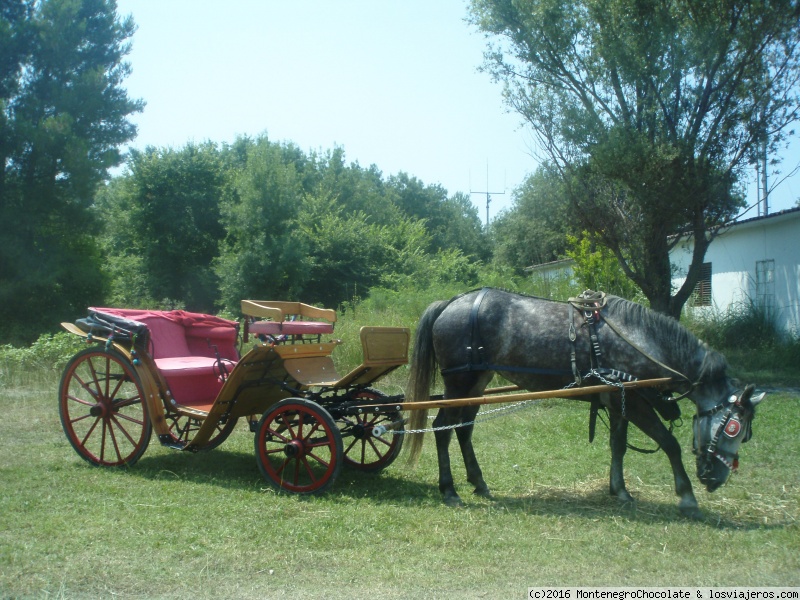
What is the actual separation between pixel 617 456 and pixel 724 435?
93cm

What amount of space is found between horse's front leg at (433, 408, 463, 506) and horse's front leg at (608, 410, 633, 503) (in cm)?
125

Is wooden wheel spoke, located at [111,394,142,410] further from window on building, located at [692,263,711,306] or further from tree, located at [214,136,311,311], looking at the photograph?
tree, located at [214,136,311,311]

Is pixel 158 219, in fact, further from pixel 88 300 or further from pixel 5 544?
pixel 5 544

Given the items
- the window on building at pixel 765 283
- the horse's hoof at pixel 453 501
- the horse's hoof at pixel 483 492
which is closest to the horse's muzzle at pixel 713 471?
the horse's hoof at pixel 483 492

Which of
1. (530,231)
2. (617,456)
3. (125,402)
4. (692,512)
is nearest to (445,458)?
(617,456)

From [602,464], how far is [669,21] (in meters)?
8.58

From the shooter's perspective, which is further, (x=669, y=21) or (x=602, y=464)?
(x=669, y=21)

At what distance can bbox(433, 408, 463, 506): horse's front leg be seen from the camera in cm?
577

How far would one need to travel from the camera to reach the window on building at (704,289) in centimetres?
1777

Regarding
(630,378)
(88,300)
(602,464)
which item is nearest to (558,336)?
(630,378)

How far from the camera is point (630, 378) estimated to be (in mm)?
5414

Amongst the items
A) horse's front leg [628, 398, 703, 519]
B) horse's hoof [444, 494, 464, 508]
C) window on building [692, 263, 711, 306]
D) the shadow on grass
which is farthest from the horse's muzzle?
window on building [692, 263, 711, 306]

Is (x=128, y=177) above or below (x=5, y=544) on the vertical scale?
above

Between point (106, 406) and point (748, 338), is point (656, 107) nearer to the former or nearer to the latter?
point (748, 338)
